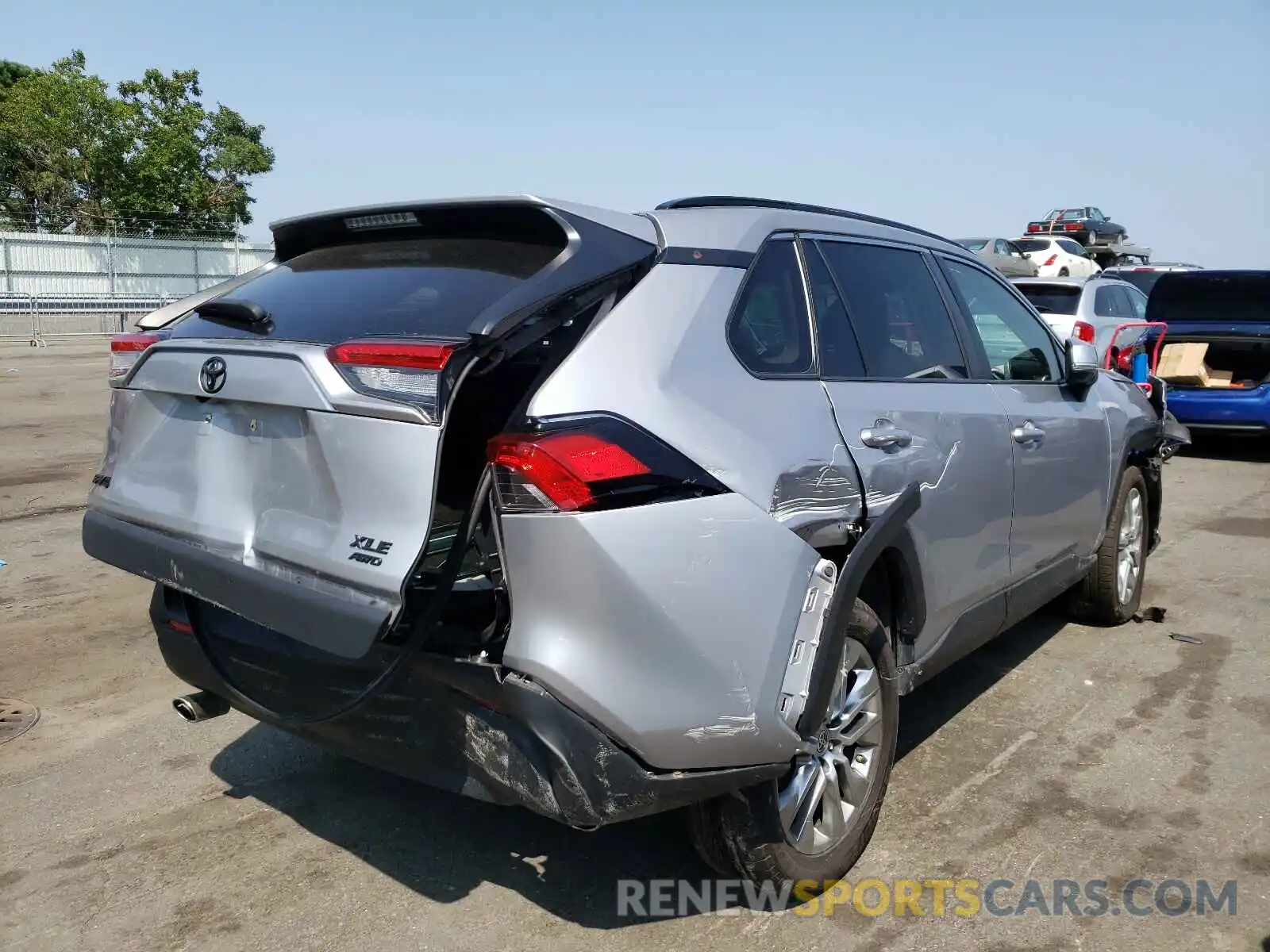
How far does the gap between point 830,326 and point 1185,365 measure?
9.89m

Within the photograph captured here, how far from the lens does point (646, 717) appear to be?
2.67m

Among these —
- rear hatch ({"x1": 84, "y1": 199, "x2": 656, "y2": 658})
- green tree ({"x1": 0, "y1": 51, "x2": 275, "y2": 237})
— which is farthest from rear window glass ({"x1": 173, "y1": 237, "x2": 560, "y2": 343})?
green tree ({"x1": 0, "y1": 51, "x2": 275, "y2": 237})

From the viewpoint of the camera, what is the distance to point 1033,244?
2736 centimetres

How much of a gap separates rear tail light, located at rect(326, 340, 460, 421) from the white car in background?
26.2 metres

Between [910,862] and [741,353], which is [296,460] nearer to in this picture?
[741,353]

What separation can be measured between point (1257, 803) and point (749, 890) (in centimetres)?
194

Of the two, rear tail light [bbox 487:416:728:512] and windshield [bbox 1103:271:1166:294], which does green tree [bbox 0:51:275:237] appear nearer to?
windshield [bbox 1103:271:1166:294]

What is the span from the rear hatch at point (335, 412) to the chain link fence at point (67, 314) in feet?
83.0

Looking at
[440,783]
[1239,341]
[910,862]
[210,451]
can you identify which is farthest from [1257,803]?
[1239,341]

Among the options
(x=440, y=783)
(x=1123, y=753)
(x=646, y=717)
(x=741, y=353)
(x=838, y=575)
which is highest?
(x=741, y=353)

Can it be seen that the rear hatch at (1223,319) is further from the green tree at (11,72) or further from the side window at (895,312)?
the green tree at (11,72)

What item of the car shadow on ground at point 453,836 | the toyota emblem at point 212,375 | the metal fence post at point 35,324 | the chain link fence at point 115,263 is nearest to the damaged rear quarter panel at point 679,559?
the car shadow on ground at point 453,836

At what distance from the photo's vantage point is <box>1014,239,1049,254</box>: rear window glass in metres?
27.2

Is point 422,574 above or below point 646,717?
above
